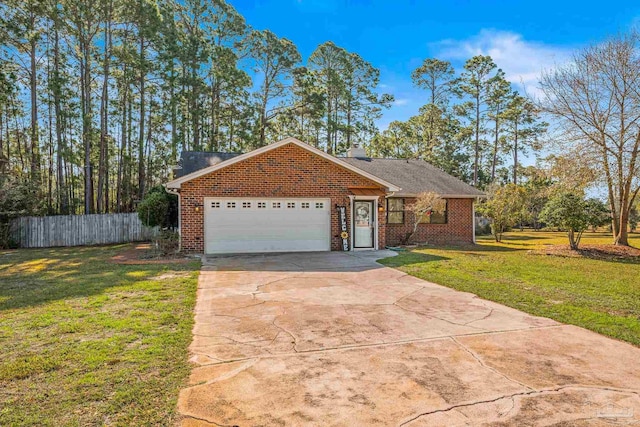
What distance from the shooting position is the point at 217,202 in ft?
41.2

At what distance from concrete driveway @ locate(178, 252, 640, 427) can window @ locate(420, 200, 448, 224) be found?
10.8 m

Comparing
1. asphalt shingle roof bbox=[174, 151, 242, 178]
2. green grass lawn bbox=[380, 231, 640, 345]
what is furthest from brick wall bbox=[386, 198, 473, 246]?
asphalt shingle roof bbox=[174, 151, 242, 178]

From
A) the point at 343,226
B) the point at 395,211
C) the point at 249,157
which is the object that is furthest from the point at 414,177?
the point at 249,157

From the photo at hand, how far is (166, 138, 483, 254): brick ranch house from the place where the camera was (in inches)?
487

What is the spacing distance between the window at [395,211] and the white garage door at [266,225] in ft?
12.9

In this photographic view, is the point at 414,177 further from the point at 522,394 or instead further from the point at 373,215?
the point at 522,394

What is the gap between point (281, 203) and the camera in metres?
13.1

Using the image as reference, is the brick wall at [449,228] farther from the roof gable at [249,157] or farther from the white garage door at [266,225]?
the white garage door at [266,225]

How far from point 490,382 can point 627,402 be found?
0.96 m

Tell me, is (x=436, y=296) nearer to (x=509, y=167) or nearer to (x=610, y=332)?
(x=610, y=332)

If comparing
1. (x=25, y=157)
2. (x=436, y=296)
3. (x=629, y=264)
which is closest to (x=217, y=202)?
(x=436, y=296)

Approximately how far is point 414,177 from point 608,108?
791 centimetres

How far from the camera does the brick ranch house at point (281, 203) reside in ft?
40.6

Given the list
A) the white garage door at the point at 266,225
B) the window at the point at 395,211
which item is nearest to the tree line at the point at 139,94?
the white garage door at the point at 266,225
